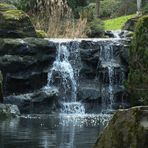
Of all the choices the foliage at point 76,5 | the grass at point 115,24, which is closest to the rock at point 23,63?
the foliage at point 76,5

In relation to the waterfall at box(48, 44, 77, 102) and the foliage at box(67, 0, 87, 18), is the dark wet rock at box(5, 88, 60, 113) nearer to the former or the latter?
the waterfall at box(48, 44, 77, 102)

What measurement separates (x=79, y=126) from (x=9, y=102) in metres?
6.37

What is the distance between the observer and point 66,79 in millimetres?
23938

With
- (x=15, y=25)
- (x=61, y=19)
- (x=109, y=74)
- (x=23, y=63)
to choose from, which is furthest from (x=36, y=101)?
(x=61, y=19)

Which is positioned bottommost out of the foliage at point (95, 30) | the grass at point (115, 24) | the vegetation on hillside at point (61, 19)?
the grass at point (115, 24)

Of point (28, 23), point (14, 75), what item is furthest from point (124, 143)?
point (28, 23)

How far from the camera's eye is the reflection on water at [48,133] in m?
11.8

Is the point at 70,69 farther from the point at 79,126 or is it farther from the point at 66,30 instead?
the point at 79,126

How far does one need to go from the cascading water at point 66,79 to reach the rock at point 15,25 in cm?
197

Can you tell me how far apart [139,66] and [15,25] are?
620 cm

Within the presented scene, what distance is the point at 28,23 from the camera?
25.6 meters

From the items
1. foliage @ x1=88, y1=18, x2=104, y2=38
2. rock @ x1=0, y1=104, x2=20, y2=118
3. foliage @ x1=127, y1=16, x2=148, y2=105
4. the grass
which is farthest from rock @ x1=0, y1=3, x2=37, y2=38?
the grass

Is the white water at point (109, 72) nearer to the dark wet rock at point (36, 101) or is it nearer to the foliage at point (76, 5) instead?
the dark wet rock at point (36, 101)

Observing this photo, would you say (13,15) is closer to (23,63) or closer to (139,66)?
(23,63)
